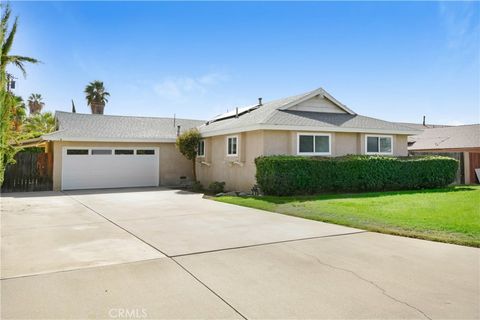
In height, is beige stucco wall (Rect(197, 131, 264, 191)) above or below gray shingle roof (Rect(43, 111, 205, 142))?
below

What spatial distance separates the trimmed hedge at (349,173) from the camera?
13242 mm

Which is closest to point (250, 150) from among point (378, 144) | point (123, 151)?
point (378, 144)

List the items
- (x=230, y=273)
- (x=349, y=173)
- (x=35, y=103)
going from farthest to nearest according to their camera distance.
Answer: (x=35, y=103)
(x=349, y=173)
(x=230, y=273)

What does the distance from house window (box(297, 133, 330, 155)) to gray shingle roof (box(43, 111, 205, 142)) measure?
8645mm

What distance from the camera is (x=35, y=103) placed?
44781 millimetres

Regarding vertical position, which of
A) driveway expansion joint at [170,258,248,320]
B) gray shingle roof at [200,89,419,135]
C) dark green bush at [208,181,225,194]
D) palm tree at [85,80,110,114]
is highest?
palm tree at [85,80,110,114]

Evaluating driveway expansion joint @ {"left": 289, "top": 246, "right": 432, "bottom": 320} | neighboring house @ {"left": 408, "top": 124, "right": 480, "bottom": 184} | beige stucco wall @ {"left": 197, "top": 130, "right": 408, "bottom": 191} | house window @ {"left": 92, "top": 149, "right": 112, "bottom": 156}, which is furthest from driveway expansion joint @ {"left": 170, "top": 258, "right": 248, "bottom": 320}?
neighboring house @ {"left": 408, "top": 124, "right": 480, "bottom": 184}

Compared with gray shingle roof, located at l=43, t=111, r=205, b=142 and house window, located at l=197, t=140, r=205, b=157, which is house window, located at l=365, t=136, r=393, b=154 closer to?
house window, located at l=197, t=140, r=205, b=157

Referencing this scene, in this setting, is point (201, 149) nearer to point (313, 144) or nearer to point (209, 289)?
point (313, 144)

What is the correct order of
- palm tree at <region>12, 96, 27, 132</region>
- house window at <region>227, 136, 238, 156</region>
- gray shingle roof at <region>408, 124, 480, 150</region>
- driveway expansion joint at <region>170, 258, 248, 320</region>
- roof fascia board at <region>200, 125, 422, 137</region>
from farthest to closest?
1. gray shingle roof at <region>408, 124, 480, 150</region>
2. house window at <region>227, 136, 238, 156</region>
3. roof fascia board at <region>200, 125, 422, 137</region>
4. palm tree at <region>12, 96, 27, 132</region>
5. driveway expansion joint at <region>170, 258, 248, 320</region>

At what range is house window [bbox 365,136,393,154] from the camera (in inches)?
657

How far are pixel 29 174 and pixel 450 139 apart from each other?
95.9 feet

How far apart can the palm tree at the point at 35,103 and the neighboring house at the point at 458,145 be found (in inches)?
1818

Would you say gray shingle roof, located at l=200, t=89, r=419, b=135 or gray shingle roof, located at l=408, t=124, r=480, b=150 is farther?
Result: gray shingle roof, located at l=408, t=124, r=480, b=150
